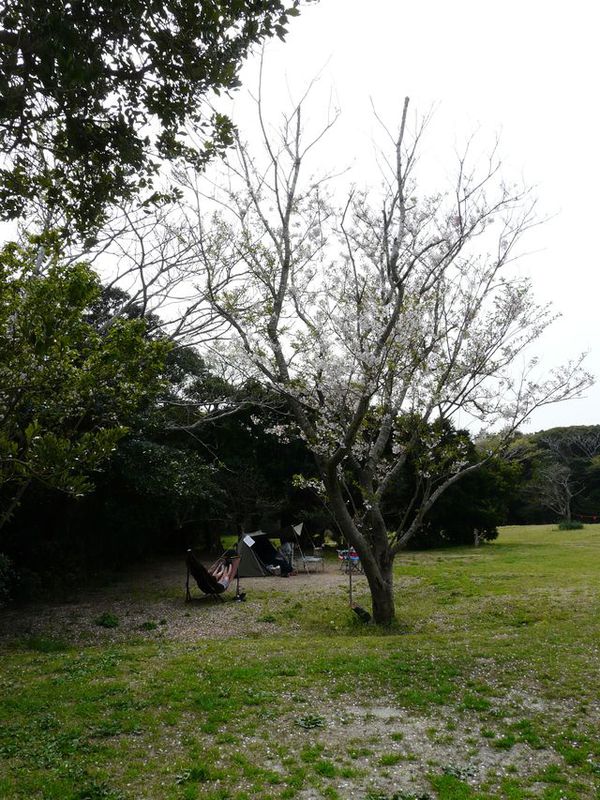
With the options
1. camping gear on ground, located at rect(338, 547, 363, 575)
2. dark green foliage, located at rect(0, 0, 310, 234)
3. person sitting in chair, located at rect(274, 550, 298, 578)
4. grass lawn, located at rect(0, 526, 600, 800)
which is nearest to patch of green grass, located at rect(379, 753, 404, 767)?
grass lawn, located at rect(0, 526, 600, 800)

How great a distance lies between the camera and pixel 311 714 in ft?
16.1

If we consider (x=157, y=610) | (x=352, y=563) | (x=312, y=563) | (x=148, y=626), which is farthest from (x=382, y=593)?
(x=312, y=563)

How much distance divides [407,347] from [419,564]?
439 inches

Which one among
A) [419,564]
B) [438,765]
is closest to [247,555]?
[419,564]

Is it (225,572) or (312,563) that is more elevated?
(225,572)

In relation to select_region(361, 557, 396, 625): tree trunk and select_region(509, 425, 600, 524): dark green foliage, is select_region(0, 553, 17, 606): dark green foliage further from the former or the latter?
select_region(509, 425, 600, 524): dark green foliage

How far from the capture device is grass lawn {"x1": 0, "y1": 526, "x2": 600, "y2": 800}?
371 centimetres

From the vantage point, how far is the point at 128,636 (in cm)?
930

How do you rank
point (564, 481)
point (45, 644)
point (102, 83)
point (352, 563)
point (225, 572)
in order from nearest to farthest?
1. point (102, 83)
2. point (45, 644)
3. point (225, 572)
4. point (352, 563)
5. point (564, 481)

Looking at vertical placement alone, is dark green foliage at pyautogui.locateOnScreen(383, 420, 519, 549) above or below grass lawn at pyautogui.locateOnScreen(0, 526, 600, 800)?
above

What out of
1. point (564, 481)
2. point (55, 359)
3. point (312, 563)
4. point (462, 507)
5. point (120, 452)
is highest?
point (120, 452)

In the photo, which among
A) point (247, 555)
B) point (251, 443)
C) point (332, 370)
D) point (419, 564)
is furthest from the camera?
point (251, 443)

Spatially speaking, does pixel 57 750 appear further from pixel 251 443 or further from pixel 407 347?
pixel 251 443

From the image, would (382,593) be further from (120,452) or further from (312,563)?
(312,563)
